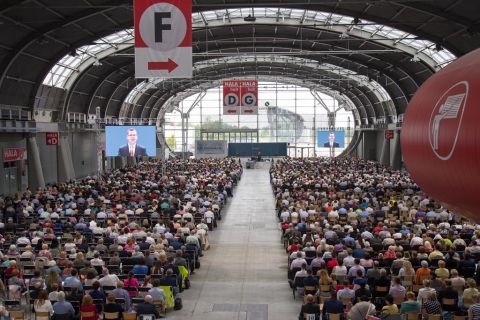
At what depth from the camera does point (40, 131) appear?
37344 millimetres

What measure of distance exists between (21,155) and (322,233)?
2304 cm

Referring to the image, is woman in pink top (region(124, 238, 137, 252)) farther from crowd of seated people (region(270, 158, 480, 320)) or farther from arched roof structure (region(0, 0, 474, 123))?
arched roof structure (region(0, 0, 474, 123))

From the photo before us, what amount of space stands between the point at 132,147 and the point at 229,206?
24.7 feet

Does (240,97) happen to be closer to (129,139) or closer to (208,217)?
(129,139)

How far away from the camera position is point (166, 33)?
1370cm

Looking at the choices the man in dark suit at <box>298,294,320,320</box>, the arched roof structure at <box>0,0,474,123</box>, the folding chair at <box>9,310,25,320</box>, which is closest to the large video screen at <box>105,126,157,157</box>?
the arched roof structure at <box>0,0,474,123</box>

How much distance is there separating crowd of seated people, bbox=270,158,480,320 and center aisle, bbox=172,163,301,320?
0.58 metres

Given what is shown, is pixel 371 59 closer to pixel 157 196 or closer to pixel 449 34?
pixel 449 34

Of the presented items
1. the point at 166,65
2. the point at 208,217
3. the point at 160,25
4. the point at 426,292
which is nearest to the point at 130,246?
the point at 166,65

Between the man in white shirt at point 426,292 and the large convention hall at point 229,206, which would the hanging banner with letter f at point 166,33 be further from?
the man in white shirt at point 426,292

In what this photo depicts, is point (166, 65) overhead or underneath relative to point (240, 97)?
underneath

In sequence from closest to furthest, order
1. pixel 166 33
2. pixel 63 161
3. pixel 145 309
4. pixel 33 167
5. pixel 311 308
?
pixel 145 309, pixel 311 308, pixel 166 33, pixel 33 167, pixel 63 161

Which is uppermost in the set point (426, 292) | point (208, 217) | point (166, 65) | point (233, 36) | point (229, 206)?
point (233, 36)

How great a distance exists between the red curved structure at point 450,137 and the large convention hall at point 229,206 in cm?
2
